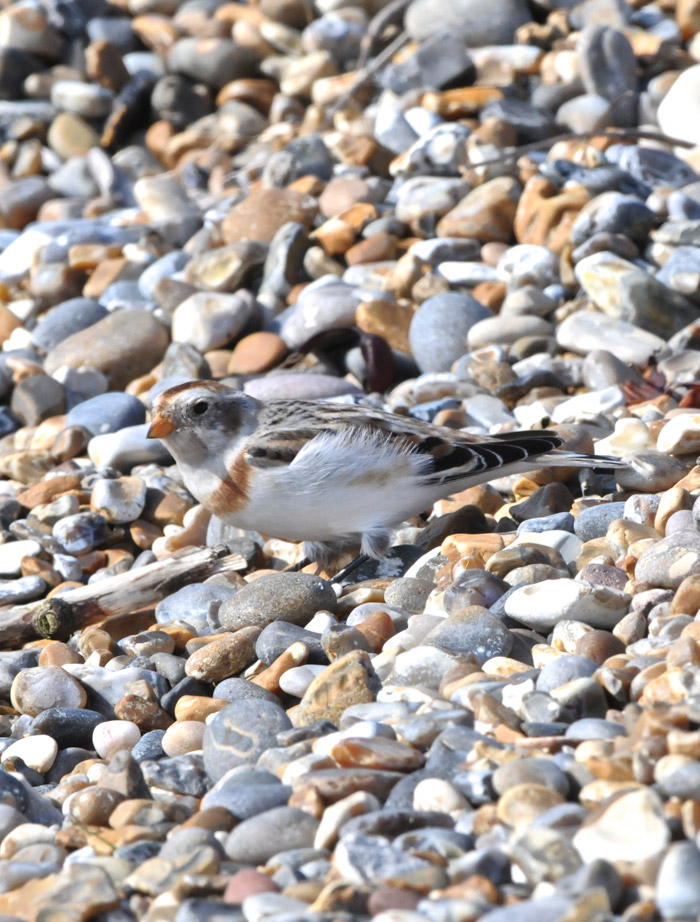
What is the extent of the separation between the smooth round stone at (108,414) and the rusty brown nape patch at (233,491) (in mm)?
1682

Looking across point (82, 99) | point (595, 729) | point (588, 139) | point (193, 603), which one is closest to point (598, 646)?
point (595, 729)

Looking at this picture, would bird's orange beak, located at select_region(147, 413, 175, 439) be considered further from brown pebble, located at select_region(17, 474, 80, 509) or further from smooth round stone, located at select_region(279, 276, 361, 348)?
smooth round stone, located at select_region(279, 276, 361, 348)

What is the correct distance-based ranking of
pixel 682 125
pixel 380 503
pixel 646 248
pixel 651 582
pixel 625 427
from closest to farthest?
pixel 651 582, pixel 380 503, pixel 625 427, pixel 646 248, pixel 682 125

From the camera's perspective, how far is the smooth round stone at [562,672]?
2971mm

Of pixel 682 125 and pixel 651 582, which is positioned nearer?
pixel 651 582

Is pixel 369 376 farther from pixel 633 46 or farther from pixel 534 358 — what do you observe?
pixel 633 46

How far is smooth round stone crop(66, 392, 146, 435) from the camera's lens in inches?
227

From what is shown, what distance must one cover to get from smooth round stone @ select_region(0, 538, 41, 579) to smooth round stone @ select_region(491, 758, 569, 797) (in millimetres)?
2838

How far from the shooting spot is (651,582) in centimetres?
341

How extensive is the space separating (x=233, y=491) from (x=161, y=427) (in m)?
0.39

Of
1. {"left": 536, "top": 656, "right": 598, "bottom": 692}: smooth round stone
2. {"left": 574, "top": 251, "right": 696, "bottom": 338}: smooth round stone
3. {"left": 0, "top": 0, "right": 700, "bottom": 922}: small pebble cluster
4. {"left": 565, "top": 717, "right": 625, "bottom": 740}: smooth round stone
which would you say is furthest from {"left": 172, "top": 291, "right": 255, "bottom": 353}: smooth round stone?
{"left": 565, "top": 717, "right": 625, "bottom": 740}: smooth round stone

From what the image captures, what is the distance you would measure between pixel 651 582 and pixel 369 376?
8.68 ft

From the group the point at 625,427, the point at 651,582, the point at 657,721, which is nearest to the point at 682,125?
the point at 625,427

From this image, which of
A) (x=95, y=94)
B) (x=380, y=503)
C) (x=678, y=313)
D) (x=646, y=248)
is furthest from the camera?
(x=95, y=94)
